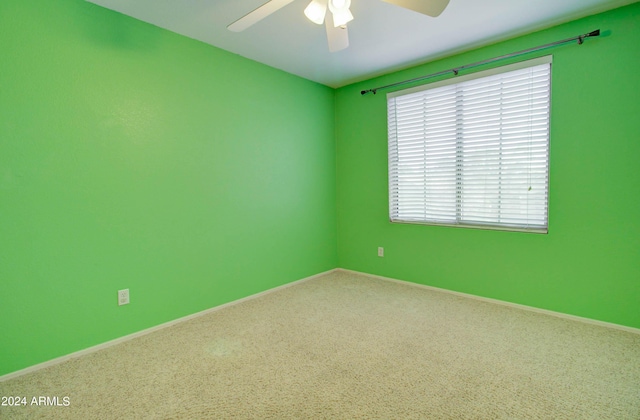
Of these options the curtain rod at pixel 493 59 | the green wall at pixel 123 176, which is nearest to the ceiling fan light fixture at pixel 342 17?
the green wall at pixel 123 176

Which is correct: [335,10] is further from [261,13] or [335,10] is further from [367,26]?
[367,26]

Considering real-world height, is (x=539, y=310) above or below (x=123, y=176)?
below

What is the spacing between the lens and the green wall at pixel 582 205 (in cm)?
231

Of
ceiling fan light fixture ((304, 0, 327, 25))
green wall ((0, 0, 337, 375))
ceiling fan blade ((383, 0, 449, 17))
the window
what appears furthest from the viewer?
the window

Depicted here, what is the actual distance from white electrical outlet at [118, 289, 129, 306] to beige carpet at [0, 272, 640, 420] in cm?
30

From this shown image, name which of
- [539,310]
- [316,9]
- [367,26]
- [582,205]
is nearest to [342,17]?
[316,9]

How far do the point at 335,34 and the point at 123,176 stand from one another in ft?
5.85

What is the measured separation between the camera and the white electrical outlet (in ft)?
7.59

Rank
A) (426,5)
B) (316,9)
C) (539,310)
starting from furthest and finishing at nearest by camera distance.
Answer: (539,310)
(316,9)
(426,5)

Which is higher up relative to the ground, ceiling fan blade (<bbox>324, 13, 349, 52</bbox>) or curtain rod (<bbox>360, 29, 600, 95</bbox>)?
curtain rod (<bbox>360, 29, 600, 95</bbox>)

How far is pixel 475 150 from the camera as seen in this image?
9.86ft

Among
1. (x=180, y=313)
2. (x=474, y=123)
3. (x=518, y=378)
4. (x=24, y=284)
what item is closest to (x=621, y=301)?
(x=518, y=378)

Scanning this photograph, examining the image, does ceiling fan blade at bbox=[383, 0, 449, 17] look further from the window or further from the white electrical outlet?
the white electrical outlet

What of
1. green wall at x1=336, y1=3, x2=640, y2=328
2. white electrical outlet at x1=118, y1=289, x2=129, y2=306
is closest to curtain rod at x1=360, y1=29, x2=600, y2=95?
green wall at x1=336, y1=3, x2=640, y2=328
